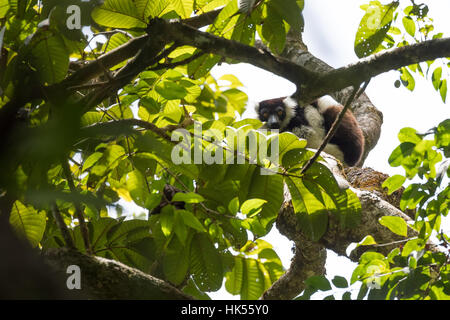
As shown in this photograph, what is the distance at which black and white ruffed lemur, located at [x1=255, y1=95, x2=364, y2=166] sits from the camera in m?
5.59

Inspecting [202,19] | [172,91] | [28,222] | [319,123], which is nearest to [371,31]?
[202,19]

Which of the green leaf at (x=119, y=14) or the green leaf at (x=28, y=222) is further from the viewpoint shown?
the green leaf at (x=28, y=222)

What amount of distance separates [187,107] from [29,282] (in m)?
2.23

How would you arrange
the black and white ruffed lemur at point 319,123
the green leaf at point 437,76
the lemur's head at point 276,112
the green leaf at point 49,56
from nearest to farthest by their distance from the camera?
the green leaf at point 49,56, the green leaf at point 437,76, the black and white ruffed lemur at point 319,123, the lemur's head at point 276,112

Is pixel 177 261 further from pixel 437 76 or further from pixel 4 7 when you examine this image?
pixel 437 76

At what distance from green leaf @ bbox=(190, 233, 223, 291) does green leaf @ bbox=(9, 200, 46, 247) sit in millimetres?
891

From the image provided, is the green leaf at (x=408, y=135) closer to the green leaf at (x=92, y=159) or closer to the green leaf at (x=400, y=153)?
the green leaf at (x=400, y=153)

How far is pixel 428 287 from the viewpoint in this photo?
1987 mm

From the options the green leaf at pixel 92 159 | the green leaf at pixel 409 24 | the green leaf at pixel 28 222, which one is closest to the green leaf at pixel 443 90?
the green leaf at pixel 409 24

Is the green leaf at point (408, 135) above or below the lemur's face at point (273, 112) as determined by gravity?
below

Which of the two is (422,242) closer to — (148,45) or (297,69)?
(297,69)

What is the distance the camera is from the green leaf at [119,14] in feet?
6.91

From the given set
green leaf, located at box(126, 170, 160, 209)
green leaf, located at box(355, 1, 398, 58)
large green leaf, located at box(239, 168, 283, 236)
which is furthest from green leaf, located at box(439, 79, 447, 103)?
green leaf, located at box(126, 170, 160, 209)
